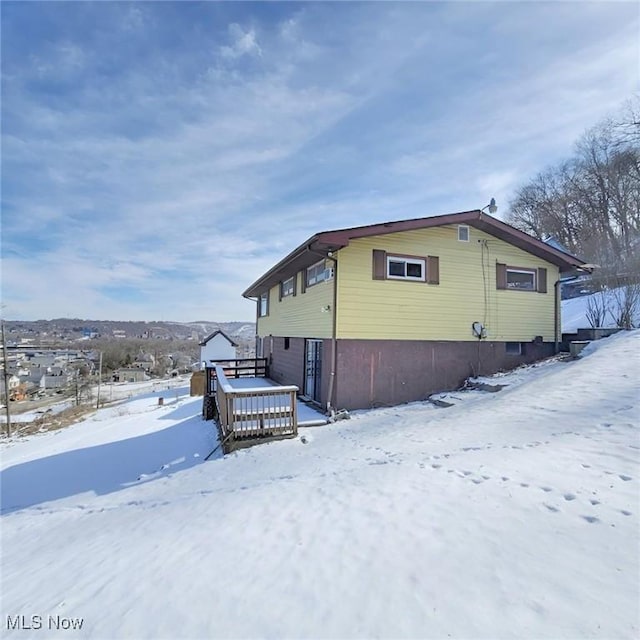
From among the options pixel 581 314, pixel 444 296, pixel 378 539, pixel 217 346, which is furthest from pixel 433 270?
pixel 217 346

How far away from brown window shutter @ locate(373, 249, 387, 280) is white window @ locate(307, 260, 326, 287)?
1.36 metres

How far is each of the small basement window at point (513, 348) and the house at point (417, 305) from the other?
32 millimetres

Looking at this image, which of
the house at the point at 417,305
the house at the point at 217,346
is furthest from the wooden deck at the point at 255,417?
the house at the point at 217,346

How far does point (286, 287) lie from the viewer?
13359mm

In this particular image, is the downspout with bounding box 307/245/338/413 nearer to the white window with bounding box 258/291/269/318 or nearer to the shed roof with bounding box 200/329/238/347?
the white window with bounding box 258/291/269/318

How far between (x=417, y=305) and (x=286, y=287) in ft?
18.4

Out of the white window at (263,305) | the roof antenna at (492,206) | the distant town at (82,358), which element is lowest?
the distant town at (82,358)

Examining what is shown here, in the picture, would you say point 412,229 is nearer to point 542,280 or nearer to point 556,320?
point 542,280

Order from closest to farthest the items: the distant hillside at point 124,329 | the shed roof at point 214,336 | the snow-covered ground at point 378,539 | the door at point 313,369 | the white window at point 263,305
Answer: the snow-covered ground at point 378,539, the door at point 313,369, the white window at point 263,305, the shed roof at point 214,336, the distant hillside at point 124,329

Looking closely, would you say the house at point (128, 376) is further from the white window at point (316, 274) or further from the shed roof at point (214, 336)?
the white window at point (316, 274)

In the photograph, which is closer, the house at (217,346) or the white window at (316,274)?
the white window at (316,274)

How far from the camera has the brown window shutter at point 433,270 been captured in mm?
9453

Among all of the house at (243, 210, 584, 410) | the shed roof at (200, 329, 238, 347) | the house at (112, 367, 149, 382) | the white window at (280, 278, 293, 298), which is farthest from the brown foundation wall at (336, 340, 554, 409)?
the house at (112, 367, 149, 382)

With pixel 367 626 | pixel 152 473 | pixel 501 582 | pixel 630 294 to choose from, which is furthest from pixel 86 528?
pixel 630 294
